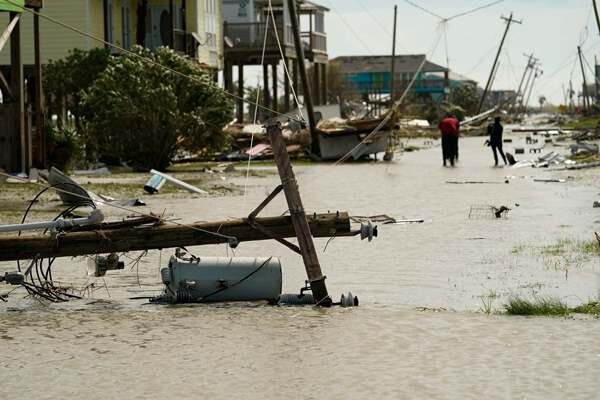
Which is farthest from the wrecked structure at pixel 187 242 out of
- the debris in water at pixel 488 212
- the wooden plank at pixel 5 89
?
the wooden plank at pixel 5 89

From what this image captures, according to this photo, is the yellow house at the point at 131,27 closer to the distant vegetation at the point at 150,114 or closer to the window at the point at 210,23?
the window at the point at 210,23

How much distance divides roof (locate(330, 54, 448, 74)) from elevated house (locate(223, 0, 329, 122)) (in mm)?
82039

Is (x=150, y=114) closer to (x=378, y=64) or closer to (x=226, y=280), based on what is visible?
(x=226, y=280)

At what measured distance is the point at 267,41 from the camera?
184 feet

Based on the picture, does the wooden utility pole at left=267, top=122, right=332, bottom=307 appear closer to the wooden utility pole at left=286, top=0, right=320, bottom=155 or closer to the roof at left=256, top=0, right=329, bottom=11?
the wooden utility pole at left=286, top=0, right=320, bottom=155

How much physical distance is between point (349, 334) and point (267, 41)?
45.4 metres

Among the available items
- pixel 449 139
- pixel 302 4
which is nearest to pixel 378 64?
pixel 302 4

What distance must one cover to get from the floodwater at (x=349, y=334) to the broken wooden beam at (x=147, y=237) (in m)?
0.54

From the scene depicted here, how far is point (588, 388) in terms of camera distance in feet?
29.9

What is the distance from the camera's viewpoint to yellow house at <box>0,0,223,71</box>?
44469 millimetres

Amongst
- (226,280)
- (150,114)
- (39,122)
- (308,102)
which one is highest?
(308,102)

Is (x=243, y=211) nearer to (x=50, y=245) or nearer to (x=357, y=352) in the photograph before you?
(x=50, y=245)

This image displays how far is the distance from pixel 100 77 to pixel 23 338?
90.8 ft

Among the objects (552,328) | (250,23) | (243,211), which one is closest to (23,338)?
(552,328)
